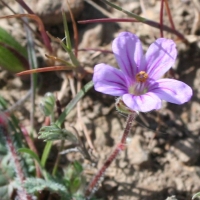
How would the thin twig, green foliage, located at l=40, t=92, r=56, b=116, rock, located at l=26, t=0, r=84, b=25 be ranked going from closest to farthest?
green foliage, located at l=40, t=92, r=56, b=116, the thin twig, rock, located at l=26, t=0, r=84, b=25

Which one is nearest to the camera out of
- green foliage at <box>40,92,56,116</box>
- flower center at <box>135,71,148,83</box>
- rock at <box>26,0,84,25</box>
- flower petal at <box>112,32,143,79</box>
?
flower petal at <box>112,32,143,79</box>

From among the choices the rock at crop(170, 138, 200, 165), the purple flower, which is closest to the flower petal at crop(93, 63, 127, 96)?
the purple flower

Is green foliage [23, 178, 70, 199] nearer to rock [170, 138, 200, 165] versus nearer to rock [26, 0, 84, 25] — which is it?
rock [170, 138, 200, 165]

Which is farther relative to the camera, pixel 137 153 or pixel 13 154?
pixel 137 153

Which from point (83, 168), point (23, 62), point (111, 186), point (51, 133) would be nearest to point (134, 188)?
point (111, 186)

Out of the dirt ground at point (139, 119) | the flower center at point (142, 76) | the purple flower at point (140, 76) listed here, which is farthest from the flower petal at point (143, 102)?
the dirt ground at point (139, 119)

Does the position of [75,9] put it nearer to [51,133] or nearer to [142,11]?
[142,11]

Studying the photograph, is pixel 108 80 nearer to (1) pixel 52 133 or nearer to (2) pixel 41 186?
(1) pixel 52 133

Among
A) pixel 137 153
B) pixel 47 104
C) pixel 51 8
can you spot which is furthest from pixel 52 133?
pixel 51 8
